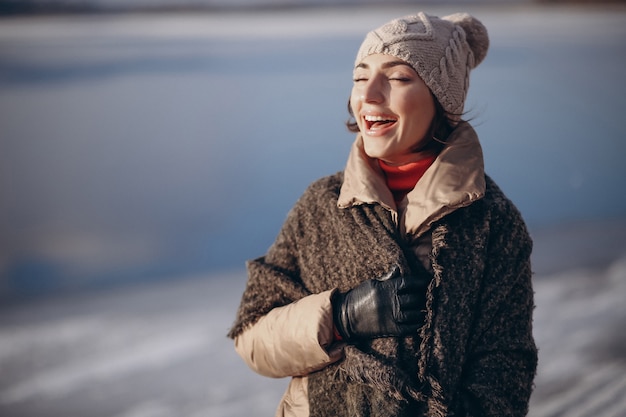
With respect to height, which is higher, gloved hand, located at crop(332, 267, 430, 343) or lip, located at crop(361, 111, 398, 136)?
lip, located at crop(361, 111, 398, 136)

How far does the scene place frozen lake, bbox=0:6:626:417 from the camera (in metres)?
2.81

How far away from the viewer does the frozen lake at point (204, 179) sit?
281cm

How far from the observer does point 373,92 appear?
125 centimetres

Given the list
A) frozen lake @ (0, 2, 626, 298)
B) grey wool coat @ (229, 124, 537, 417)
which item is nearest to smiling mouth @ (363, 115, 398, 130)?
grey wool coat @ (229, 124, 537, 417)

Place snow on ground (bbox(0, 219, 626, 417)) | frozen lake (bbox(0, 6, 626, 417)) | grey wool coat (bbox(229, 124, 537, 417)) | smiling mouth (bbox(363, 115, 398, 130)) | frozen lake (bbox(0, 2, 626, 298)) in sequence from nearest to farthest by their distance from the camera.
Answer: grey wool coat (bbox(229, 124, 537, 417)) < smiling mouth (bbox(363, 115, 398, 130)) < snow on ground (bbox(0, 219, 626, 417)) < frozen lake (bbox(0, 6, 626, 417)) < frozen lake (bbox(0, 2, 626, 298))

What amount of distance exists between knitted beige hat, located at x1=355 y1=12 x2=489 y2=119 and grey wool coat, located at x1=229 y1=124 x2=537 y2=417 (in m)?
0.17

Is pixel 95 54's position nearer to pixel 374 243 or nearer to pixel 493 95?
pixel 493 95

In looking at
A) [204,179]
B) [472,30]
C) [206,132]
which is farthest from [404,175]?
[206,132]

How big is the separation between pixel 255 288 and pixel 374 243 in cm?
24

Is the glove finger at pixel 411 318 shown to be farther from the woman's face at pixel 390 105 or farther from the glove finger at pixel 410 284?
the woman's face at pixel 390 105

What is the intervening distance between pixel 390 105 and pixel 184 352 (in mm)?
1916

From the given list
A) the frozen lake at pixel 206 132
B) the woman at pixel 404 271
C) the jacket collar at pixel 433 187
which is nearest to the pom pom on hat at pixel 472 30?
the woman at pixel 404 271

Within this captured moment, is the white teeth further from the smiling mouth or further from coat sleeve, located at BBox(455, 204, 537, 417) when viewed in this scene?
coat sleeve, located at BBox(455, 204, 537, 417)

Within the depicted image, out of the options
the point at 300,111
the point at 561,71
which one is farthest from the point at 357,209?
the point at 561,71
